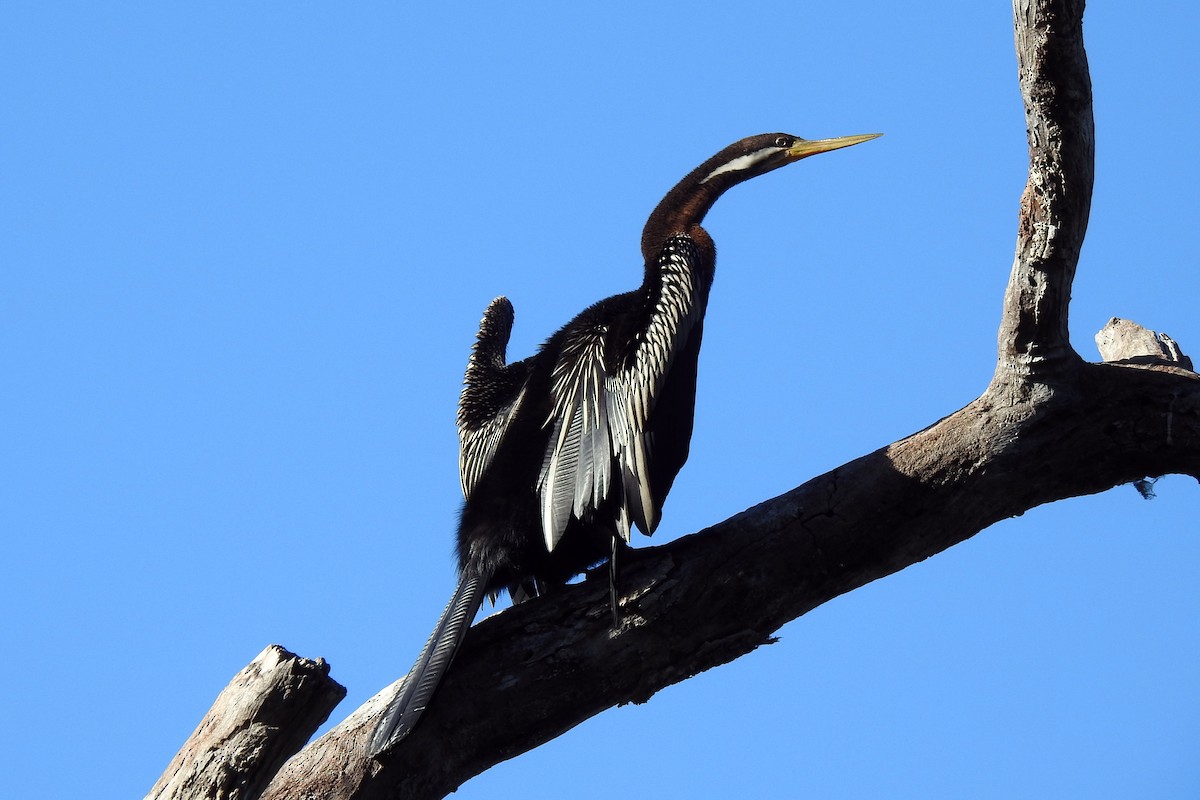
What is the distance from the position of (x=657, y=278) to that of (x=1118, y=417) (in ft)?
5.57

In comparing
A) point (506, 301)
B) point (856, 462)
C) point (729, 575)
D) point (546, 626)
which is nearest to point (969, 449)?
point (856, 462)

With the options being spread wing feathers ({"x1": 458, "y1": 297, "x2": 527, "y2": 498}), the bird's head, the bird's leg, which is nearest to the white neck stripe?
the bird's head

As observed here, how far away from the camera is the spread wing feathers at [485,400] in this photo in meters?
4.66

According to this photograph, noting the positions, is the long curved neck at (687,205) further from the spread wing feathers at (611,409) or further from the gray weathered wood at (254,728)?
the gray weathered wood at (254,728)

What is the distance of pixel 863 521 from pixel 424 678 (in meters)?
1.44

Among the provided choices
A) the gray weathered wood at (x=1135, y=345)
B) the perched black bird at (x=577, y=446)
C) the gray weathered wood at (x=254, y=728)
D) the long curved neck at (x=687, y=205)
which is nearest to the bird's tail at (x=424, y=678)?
the perched black bird at (x=577, y=446)

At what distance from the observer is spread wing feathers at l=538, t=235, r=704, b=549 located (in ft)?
13.3

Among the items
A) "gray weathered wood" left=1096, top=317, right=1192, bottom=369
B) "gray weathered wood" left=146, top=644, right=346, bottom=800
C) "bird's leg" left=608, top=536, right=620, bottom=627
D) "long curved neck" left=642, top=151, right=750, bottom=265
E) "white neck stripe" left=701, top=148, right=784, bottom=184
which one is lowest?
"gray weathered wood" left=146, top=644, right=346, bottom=800

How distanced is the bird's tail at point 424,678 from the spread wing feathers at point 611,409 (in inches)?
16.5

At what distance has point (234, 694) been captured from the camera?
10.6 ft

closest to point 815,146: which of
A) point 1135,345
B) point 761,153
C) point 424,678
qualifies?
point 761,153

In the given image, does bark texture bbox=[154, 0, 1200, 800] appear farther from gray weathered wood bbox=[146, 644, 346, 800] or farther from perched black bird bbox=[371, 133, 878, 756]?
gray weathered wood bbox=[146, 644, 346, 800]

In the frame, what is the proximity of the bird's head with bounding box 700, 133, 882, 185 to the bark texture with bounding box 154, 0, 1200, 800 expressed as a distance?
1961 millimetres

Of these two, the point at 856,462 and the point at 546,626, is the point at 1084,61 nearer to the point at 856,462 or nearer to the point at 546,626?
the point at 856,462
